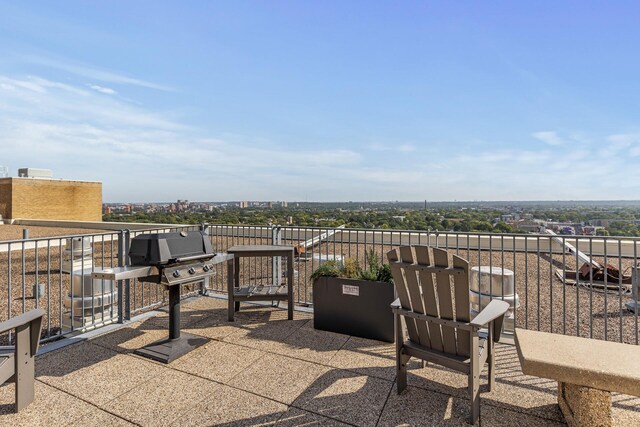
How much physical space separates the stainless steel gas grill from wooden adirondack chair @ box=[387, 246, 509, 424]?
1.95 meters

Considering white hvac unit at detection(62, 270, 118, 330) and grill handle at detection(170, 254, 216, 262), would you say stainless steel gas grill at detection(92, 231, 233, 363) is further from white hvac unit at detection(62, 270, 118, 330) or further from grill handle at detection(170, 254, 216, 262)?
white hvac unit at detection(62, 270, 118, 330)

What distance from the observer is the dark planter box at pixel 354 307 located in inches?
129

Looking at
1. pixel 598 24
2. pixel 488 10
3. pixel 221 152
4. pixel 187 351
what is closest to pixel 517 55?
pixel 598 24

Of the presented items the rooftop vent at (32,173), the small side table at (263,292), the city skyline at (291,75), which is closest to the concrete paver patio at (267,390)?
the small side table at (263,292)

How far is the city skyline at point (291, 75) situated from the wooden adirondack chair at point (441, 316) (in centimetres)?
652

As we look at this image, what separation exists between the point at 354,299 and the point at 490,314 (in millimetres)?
1557

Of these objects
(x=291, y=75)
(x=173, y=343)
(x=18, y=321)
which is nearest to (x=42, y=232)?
(x=291, y=75)

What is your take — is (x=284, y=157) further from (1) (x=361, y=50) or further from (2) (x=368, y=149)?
(1) (x=361, y=50)

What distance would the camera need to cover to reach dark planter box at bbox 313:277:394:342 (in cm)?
328

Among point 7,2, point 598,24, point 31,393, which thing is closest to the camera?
point 31,393

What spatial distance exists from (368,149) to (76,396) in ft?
77.8

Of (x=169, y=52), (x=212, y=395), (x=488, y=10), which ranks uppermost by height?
(x=488, y=10)

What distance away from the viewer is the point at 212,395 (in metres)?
2.34

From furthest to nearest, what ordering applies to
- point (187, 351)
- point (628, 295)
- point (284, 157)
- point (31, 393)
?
point (284, 157) → point (628, 295) → point (187, 351) → point (31, 393)
